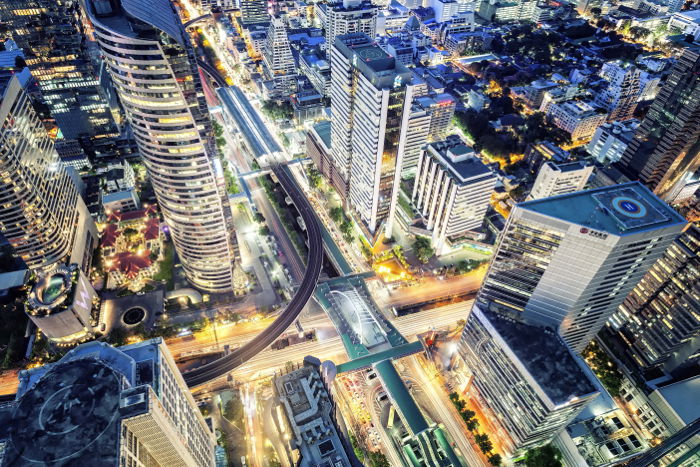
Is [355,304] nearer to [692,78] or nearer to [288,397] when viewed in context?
[288,397]

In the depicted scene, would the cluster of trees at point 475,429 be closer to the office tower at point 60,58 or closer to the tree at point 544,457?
the tree at point 544,457

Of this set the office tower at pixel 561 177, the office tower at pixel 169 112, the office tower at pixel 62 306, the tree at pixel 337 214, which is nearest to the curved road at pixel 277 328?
the tree at pixel 337 214

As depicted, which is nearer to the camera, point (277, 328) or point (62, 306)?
point (62, 306)

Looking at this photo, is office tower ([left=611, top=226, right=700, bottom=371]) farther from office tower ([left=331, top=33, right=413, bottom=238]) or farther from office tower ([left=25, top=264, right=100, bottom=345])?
office tower ([left=25, top=264, right=100, bottom=345])

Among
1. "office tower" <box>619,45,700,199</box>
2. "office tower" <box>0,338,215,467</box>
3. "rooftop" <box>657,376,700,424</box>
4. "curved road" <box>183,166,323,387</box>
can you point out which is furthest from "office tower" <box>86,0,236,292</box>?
"office tower" <box>619,45,700,199</box>

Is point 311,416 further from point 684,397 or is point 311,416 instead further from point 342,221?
point 684,397

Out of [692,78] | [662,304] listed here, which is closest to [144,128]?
[662,304]

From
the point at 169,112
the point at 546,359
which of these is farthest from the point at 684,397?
the point at 169,112
